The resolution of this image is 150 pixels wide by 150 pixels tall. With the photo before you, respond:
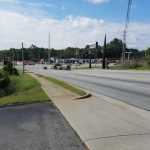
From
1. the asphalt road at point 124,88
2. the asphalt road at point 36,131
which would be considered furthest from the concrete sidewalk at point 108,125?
the asphalt road at point 124,88

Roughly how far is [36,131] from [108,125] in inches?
71.9

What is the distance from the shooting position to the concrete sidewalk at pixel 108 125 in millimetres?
8055

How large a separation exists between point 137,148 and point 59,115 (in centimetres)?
494

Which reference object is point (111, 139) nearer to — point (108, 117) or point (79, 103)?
point (108, 117)

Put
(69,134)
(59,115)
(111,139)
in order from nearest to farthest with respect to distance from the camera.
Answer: (111,139)
(69,134)
(59,115)

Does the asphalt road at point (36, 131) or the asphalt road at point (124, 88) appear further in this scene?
the asphalt road at point (124, 88)

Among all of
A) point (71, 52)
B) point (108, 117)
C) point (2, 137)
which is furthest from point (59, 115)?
point (71, 52)

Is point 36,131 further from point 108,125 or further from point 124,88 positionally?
point 124,88

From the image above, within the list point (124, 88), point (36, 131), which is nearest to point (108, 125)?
point (36, 131)

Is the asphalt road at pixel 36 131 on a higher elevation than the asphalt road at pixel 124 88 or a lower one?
higher

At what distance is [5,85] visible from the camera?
32.0 meters

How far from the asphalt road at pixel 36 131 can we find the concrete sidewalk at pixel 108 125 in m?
0.29

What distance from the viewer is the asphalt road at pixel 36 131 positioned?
8016 millimetres

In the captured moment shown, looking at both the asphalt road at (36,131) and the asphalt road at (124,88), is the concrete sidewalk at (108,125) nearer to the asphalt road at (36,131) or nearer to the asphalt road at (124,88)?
the asphalt road at (36,131)
